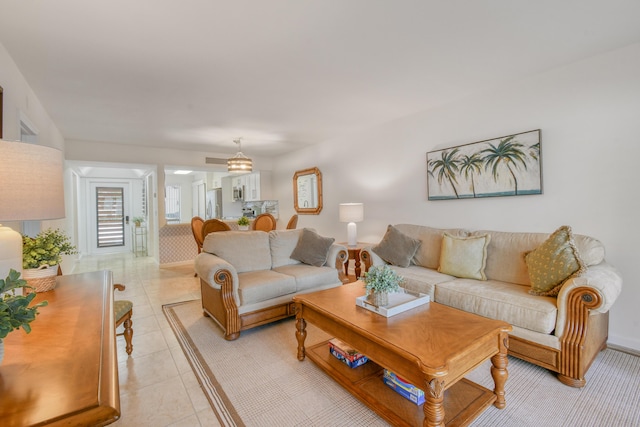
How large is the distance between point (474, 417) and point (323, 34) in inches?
97.2

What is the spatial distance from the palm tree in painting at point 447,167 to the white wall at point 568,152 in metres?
0.13

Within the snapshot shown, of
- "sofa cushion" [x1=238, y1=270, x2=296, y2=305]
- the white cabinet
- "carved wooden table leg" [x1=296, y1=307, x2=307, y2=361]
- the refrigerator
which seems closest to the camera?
"carved wooden table leg" [x1=296, y1=307, x2=307, y2=361]

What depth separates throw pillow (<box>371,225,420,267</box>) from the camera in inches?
134

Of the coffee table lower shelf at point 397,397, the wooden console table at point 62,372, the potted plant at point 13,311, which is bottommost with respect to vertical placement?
the coffee table lower shelf at point 397,397

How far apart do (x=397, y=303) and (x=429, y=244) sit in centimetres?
159

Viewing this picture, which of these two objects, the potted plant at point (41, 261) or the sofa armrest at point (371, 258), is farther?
the sofa armrest at point (371, 258)

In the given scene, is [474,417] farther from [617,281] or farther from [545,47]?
[545,47]

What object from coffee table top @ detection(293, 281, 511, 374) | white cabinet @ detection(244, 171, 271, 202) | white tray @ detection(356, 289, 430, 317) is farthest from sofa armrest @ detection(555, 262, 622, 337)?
white cabinet @ detection(244, 171, 271, 202)

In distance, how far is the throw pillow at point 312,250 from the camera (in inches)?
138

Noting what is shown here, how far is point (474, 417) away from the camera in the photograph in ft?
5.17

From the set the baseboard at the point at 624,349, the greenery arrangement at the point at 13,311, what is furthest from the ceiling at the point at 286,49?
the baseboard at the point at 624,349

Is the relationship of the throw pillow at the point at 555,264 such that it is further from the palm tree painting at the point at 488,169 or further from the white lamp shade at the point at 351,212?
the white lamp shade at the point at 351,212

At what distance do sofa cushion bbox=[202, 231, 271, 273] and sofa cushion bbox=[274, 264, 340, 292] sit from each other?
224 millimetres

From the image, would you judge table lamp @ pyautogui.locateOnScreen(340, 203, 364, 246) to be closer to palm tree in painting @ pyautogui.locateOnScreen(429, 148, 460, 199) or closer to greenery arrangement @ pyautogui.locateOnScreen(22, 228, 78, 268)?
palm tree in painting @ pyautogui.locateOnScreen(429, 148, 460, 199)
